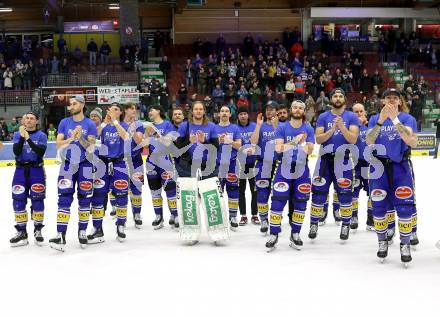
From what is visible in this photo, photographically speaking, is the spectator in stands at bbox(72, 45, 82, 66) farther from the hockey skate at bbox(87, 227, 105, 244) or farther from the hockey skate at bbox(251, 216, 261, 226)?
the hockey skate at bbox(87, 227, 105, 244)

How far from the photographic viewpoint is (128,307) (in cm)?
590

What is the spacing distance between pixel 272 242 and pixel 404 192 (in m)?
1.80

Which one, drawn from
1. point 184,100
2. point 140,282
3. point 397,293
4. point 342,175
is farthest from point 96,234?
point 184,100

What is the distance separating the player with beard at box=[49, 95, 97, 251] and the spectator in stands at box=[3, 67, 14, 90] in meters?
16.2

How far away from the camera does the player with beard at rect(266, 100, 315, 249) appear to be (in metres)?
7.74

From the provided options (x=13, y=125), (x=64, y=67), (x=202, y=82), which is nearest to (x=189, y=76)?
(x=202, y=82)

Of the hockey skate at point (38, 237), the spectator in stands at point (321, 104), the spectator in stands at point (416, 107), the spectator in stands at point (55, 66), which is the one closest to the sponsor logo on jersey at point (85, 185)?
the hockey skate at point (38, 237)

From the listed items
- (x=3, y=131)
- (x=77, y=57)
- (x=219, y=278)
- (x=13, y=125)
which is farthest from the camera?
(x=77, y=57)

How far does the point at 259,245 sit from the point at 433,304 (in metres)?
2.81

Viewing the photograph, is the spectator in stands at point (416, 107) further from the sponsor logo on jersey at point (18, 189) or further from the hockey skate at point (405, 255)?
the sponsor logo on jersey at point (18, 189)

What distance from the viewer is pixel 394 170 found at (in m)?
7.01

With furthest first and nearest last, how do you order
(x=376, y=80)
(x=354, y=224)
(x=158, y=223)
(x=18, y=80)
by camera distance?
(x=376, y=80) < (x=18, y=80) < (x=158, y=223) < (x=354, y=224)

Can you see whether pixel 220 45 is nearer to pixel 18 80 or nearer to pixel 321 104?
pixel 321 104

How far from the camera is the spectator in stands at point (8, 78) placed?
23.0m
